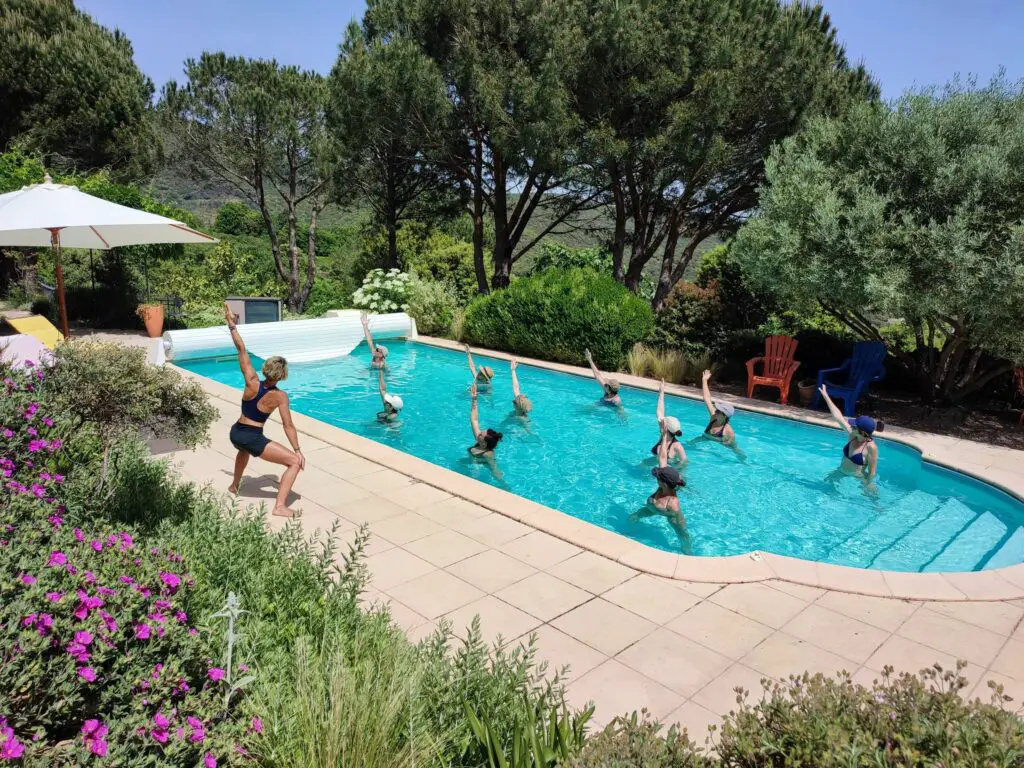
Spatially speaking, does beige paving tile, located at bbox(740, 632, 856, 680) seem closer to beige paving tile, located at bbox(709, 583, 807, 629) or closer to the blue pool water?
beige paving tile, located at bbox(709, 583, 807, 629)

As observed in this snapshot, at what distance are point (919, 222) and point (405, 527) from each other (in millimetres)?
8984

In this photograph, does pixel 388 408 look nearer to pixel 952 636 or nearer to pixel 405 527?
pixel 405 527

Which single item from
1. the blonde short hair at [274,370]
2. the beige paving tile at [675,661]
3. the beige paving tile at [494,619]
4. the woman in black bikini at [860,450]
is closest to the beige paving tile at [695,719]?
the beige paving tile at [675,661]

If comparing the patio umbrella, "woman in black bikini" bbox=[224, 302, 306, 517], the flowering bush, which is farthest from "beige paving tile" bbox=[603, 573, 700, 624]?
the flowering bush

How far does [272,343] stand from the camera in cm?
1662

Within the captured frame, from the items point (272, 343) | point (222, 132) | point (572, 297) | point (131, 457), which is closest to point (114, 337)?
point (272, 343)

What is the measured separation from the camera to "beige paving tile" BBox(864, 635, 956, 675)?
4.19 m

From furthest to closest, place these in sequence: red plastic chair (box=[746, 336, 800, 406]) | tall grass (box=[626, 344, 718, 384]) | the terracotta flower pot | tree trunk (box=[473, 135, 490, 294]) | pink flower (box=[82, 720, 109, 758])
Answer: tree trunk (box=[473, 135, 490, 294])
the terracotta flower pot
tall grass (box=[626, 344, 718, 384])
red plastic chair (box=[746, 336, 800, 406])
pink flower (box=[82, 720, 109, 758])

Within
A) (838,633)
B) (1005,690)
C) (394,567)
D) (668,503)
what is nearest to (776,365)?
(668,503)

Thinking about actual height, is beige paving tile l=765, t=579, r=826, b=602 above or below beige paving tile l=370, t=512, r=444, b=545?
above

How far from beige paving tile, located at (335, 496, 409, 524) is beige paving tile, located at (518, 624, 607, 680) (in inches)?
90.4

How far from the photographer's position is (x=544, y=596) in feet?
16.1

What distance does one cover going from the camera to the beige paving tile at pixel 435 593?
4.68 meters

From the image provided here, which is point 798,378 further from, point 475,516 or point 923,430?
point 475,516
